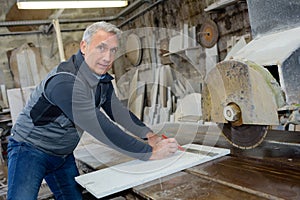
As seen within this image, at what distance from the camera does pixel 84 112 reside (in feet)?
5.04

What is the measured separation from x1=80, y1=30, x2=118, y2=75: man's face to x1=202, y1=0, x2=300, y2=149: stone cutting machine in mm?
562

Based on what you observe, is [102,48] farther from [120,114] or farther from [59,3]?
[59,3]

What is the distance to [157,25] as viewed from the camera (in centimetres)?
526

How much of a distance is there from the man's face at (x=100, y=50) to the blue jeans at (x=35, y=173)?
0.57m

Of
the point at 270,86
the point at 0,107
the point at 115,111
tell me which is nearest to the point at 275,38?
the point at 270,86

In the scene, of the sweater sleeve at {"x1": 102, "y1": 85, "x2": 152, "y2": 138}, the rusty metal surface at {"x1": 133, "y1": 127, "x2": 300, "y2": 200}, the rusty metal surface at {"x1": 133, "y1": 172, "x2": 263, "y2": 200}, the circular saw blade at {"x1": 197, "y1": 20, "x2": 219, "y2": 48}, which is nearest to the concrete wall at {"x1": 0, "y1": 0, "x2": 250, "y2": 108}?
the circular saw blade at {"x1": 197, "y1": 20, "x2": 219, "y2": 48}

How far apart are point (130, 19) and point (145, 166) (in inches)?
190

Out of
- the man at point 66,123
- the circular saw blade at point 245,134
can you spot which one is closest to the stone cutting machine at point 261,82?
the circular saw blade at point 245,134

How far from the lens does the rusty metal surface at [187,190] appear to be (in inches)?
45.6

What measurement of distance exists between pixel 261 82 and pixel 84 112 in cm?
87

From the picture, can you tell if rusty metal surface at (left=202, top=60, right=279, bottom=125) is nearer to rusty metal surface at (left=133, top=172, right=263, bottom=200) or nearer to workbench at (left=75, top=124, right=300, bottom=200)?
workbench at (left=75, top=124, right=300, bottom=200)

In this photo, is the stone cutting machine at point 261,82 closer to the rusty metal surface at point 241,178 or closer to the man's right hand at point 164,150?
the rusty metal surface at point 241,178

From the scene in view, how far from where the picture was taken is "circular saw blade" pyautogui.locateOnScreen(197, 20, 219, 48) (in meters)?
Answer: 3.91

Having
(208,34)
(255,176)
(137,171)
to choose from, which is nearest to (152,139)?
(137,171)
